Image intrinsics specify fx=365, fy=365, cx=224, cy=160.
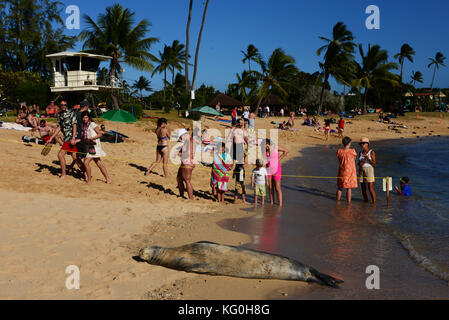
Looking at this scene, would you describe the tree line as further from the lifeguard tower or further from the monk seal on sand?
the monk seal on sand

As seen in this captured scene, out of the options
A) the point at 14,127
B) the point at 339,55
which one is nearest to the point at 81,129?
the point at 14,127

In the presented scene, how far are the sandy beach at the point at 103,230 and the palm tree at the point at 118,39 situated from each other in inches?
637

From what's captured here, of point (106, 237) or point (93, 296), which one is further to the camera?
point (106, 237)

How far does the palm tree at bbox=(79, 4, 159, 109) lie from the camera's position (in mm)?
25781

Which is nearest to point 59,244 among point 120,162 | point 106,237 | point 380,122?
point 106,237

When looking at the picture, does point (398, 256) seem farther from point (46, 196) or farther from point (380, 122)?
point (380, 122)

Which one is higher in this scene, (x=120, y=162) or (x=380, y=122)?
(x=380, y=122)

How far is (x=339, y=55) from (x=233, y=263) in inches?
1513

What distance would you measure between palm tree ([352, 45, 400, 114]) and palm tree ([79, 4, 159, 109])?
1053 inches

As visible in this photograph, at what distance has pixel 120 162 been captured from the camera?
12.0 m

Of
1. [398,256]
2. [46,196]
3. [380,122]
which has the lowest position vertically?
[398,256]

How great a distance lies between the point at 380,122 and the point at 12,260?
40.0m

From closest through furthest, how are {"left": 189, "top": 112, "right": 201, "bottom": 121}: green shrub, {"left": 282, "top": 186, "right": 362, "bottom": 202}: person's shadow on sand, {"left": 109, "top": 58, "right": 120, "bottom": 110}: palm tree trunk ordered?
1. {"left": 282, "top": 186, "right": 362, "bottom": 202}: person's shadow on sand
2. {"left": 109, "top": 58, "right": 120, "bottom": 110}: palm tree trunk
3. {"left": 189, "top": 112, "right": 201, "bottom": 121}: green shrub

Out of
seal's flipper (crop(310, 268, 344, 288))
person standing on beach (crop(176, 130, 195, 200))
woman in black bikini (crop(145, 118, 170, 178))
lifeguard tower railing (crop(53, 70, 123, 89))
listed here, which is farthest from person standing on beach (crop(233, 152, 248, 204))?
lifeguard tower railing (crop(53, 70, 123, 89))
